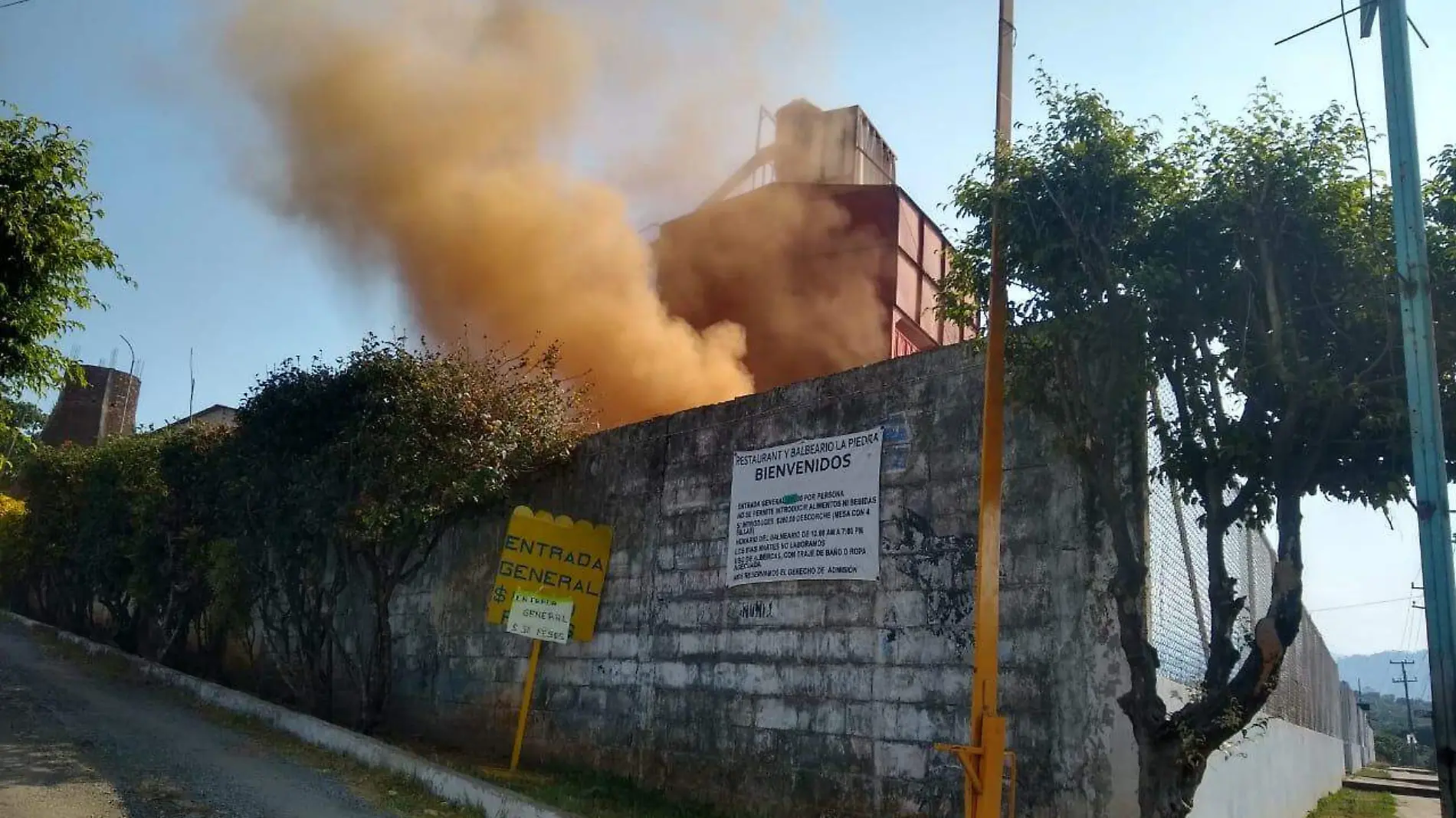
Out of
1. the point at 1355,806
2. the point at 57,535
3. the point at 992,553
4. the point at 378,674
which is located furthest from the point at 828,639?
the point at 57,535

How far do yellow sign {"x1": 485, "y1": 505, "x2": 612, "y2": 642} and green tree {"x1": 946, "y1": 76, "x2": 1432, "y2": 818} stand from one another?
17.6 feet

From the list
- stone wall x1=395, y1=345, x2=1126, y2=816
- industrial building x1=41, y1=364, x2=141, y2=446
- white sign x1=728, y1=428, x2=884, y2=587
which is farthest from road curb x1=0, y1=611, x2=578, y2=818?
industrial building x1=41, y1=364, x2=141, y2=446

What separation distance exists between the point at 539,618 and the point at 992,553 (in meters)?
5.46

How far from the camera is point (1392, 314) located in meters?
4.64

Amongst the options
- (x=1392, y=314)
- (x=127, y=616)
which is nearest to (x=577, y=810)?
(x=1392, y=314)

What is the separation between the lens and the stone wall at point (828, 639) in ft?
20.6

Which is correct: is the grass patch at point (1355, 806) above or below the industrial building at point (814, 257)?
below

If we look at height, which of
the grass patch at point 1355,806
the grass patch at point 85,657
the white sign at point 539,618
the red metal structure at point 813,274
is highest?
the red metal structure at point 813,274

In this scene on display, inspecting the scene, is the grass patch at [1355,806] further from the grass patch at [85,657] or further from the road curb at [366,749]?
the grass patch at [85,657]

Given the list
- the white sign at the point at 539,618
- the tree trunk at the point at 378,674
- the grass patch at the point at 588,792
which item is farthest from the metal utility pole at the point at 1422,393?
the tree trunk at the point at 378,674

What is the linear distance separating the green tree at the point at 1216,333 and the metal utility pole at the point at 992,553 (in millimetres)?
209

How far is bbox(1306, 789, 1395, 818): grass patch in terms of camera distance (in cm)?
1420

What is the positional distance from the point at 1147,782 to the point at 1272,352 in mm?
2032

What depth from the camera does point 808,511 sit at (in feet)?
26.8
